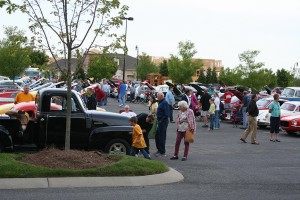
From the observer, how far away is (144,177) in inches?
429

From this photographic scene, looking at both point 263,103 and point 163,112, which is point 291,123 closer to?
point 263,103

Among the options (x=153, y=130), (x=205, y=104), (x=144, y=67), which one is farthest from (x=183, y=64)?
(x=153, y=130)

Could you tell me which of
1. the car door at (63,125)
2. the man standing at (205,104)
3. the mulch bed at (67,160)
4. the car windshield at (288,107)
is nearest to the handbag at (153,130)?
the car door at (63,125)

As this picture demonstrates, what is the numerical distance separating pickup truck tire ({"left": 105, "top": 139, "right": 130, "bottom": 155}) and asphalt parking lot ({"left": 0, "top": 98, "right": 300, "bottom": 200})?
44.2 inches

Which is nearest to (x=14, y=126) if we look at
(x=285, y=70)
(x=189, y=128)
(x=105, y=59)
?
(x=105, y=59)

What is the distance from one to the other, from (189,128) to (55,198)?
589 cm

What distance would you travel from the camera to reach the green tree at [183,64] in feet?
260

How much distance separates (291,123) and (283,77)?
6429 centimetres

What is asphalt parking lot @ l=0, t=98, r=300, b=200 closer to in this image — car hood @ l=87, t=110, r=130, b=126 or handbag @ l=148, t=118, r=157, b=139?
handbag @ l=148, t=118, r=157, b=139

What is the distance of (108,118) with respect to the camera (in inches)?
536

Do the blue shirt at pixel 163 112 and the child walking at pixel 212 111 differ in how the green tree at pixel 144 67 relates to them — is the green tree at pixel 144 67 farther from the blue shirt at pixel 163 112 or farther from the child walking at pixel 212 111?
the blue shirt at pixel 163 112

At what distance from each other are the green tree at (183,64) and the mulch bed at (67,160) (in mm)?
67681

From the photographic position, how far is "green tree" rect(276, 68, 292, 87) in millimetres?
82812

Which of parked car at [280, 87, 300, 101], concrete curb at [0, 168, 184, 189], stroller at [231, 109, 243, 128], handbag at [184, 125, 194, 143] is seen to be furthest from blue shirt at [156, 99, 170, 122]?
parked car at [280, 87, 300, 101]
